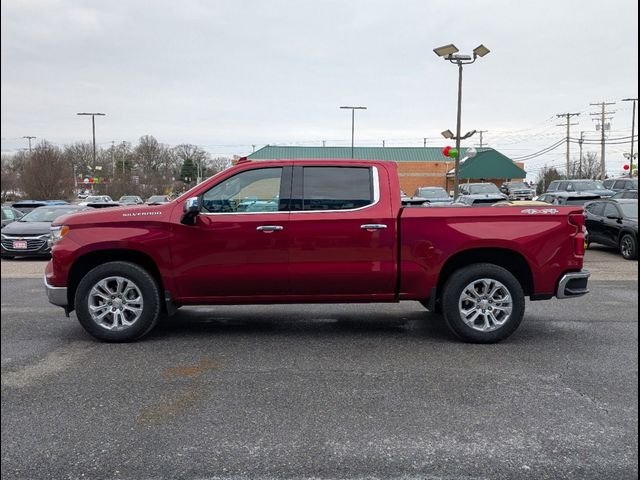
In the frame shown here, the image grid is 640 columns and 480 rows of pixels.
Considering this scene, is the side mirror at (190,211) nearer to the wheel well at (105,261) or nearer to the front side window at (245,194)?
the front side window at (245,194)

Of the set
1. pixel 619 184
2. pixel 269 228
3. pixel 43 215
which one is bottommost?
pixel 269 228

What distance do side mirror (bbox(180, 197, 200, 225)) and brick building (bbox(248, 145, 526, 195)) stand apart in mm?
50620

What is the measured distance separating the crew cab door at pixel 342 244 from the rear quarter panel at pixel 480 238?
0.19 m

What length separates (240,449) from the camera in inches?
130

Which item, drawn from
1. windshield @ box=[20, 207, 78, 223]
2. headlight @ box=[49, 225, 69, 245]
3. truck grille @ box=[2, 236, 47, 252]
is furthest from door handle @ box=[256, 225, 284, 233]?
windshield @ box=[20, 207, 78, 223]

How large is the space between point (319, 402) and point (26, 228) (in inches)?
500

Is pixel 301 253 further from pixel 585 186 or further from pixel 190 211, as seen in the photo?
pixel 585 186

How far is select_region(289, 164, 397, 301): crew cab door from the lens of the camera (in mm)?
5531

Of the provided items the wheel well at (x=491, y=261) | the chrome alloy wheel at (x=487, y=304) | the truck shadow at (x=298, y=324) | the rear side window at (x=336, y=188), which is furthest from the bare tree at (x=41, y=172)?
the chrome alloy wheel at (x=487, y=304)

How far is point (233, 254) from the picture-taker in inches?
218

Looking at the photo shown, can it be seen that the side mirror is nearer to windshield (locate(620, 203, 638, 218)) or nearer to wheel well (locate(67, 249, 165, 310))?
wheel well (locate(67, 249, 165, 310))

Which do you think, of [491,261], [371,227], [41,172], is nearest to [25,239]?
[41,172]

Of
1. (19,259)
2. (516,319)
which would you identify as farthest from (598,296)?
(19,259)

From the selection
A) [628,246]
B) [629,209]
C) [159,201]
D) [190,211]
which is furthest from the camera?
[629,209]
